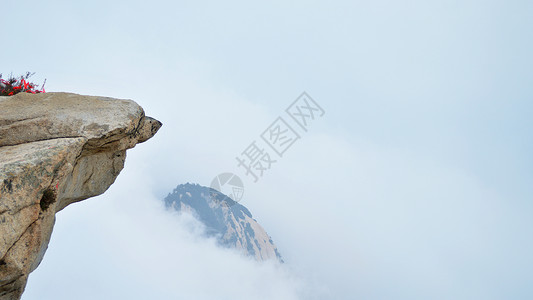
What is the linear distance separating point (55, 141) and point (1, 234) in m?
3.06

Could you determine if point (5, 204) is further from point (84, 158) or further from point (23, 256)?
point (84, 158)

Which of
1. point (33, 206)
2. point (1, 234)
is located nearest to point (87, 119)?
point (33, 206)

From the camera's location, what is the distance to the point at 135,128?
44.3ft

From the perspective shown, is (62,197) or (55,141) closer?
(55,141)

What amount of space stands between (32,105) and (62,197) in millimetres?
3433

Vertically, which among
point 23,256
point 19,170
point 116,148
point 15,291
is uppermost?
point 116,148

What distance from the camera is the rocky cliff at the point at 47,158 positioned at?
9.57 meters

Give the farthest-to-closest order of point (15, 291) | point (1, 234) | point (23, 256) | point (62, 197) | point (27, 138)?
1. point (62, 197)
2. point (27, 138)
3. point (15, 291)
4. point (23, 256)
5. point (1, 234)

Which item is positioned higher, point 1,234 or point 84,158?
point 84,158

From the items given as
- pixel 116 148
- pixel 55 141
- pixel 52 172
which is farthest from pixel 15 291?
pixel 116 148

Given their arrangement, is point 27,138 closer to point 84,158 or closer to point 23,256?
point 84,158

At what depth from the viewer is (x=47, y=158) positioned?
33.4 feet

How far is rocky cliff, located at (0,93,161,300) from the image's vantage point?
9570 mm

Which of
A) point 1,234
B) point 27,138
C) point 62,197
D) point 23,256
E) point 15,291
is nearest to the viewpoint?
point 1,234
